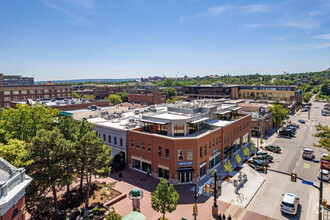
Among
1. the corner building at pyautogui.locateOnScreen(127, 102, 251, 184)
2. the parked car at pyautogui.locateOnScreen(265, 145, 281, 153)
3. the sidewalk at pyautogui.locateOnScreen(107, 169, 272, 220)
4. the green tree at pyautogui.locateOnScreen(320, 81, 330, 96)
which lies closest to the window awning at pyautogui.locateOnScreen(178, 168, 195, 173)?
the corner building at pyautogui.locateOnScreen(127, 102, 251, 184)

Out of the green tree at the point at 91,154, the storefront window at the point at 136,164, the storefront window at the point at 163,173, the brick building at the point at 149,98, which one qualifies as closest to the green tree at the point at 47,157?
the green tree at the point at 91,154

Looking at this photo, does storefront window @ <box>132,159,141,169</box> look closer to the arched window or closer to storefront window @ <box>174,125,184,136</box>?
storefront window @ <box>174,125,184,136</box>

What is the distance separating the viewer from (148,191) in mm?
33781

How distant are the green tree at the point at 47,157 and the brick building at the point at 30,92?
86605mm

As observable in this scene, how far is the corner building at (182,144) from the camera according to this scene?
117 feet

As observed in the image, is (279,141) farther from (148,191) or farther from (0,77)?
(0,77)

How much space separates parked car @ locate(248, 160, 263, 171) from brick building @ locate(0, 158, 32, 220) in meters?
38.5

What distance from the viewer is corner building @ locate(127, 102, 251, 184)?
1407 inches

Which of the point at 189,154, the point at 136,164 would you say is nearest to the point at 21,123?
the point at 136,164

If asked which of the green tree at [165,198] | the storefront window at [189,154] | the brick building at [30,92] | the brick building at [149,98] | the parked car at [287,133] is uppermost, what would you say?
the brick building at [30,92]

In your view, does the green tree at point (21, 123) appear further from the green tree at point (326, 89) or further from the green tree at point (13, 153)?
the green tree at point (326, 89)

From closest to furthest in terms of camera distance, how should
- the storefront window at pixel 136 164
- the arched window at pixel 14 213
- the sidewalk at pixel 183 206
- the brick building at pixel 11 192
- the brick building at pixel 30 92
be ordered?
the brick building at pixel 11 192 < the arched window at pixel 14 213 < the sidewalk at pixel 183 206 < the storefront window at pixel 136 164 < the brick building at pixel 30 92

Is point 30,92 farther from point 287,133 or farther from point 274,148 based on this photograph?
point 287,133

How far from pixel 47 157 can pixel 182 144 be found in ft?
63.8
